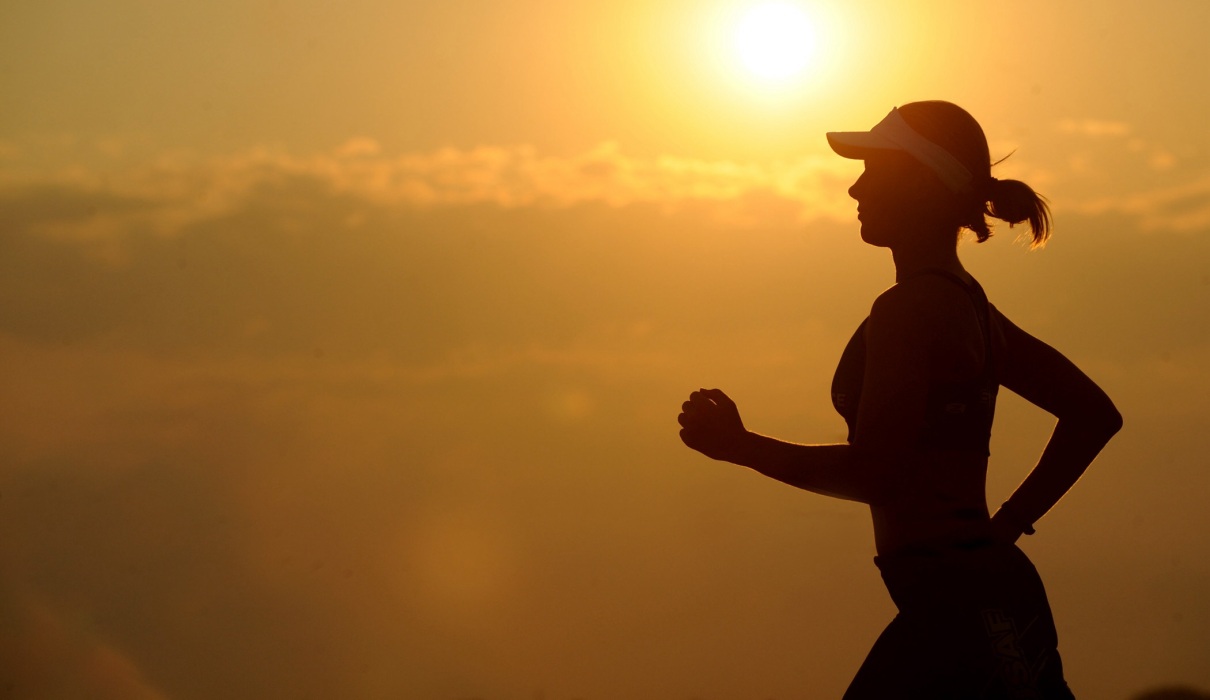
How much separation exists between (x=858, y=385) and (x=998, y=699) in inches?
35.6

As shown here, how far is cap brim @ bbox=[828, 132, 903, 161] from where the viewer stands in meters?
4.17

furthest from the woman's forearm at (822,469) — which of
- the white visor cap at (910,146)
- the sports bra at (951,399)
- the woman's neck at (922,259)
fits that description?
the white visor cap at (910,146)

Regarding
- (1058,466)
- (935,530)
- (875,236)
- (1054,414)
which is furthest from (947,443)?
(1058,466)

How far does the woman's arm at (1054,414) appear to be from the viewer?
14.8 ft

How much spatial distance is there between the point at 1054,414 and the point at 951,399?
85 centimetres

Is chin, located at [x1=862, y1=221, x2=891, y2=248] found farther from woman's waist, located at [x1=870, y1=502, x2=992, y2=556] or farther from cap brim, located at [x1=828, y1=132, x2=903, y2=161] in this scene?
woman's waist, located at [x1=870, y1=502, x2=992, y2=556]

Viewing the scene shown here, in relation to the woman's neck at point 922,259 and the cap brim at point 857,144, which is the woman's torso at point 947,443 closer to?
the woman's neck at point 922,259

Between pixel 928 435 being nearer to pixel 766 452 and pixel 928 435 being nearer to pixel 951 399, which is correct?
pixel 951 399

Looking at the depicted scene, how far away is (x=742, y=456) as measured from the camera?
3.77m

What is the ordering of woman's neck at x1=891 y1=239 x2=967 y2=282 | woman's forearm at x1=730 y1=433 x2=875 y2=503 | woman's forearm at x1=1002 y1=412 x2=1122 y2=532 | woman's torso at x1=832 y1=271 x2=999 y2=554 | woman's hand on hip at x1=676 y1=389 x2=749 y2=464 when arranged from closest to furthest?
1. woman's forearm at x1=730 y1=433 x2=875 y2=503
2. woman's hand on hip at x1=676 y1=389 x2=749 y2=464
3. woman's torso at x1=832 y1=271 x2=999 y2=554
4. woman's neck at x1=891 y1=239 x2=967 y2=282
5. woman's forearm at x1=1002 y1=412 x2=1122 y2=532

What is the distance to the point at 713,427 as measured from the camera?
381cm

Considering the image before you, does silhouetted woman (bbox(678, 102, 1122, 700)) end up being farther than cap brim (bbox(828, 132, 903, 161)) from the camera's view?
No

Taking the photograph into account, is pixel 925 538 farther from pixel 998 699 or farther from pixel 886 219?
pixel 886 219

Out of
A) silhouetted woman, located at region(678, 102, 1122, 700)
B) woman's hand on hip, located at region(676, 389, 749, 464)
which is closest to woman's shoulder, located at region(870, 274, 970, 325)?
silhouetted woman, located at region(678, 102, 1122, 700)
